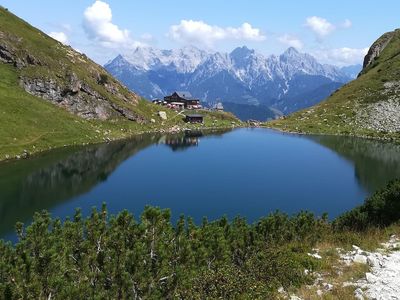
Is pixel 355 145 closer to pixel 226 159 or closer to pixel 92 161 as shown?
pixel 226 159

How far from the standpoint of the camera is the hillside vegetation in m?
18.2

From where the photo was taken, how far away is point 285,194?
250 feet

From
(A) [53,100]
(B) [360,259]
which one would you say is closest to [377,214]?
(B) [360,259]

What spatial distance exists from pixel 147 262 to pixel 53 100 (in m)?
132

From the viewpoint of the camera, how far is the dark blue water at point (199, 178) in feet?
222

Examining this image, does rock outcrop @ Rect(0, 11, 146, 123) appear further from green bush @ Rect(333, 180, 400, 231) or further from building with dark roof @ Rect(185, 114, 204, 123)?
green bush @ Rect(333, 180, 400, 231)

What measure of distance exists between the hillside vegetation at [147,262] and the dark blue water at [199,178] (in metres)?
34.9

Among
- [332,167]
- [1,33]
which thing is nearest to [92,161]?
[332,167]

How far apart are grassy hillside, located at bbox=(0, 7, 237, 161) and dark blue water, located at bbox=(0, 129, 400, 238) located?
30.4ft

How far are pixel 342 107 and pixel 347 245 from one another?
172096 mm

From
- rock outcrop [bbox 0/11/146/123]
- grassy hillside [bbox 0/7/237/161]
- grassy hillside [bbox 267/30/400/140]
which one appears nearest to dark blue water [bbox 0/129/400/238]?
grassy hillside [bbox 0/7/237/161]

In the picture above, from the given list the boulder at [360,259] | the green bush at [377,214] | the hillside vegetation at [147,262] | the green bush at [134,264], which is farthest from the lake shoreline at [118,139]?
the boulder at [360,259]

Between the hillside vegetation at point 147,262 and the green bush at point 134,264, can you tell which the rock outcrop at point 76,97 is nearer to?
the green bush at point 134,264

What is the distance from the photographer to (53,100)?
142 m
